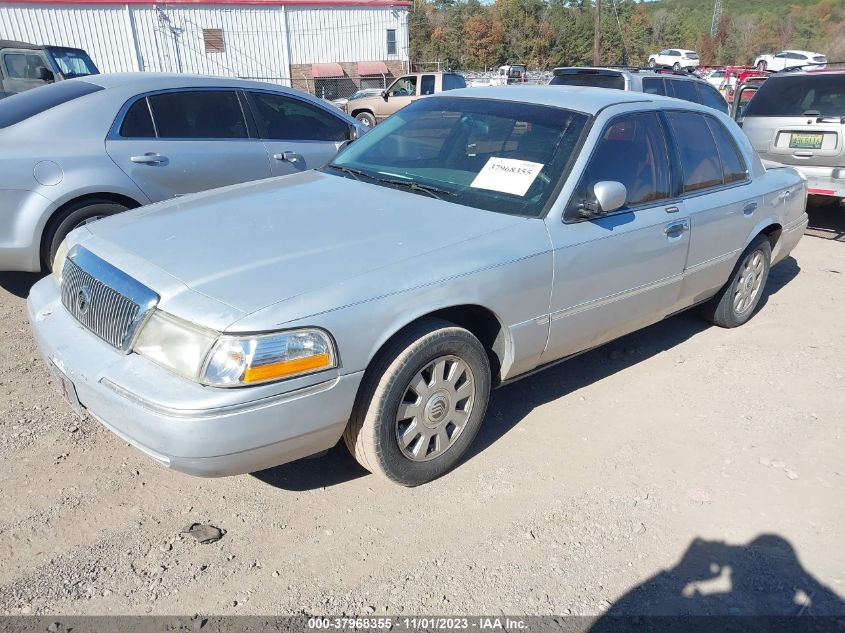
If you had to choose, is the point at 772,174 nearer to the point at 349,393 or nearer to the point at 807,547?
the point at 807,547

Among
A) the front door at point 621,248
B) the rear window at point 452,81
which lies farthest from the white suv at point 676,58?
A: the front door at point 621,248

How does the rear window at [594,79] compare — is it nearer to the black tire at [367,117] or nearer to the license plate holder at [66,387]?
the license plate holder at [66,387]

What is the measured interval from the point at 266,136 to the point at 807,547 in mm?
4890

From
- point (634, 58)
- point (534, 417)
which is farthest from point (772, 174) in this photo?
point (634, 58)

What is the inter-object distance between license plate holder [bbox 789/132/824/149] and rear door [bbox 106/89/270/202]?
5994 mm

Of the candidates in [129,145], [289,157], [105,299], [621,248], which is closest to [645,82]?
[289,157]

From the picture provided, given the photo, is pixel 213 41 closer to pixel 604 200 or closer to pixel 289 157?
pixel 289 157

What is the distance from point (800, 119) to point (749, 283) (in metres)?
3.72

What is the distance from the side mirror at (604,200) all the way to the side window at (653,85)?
695 cm

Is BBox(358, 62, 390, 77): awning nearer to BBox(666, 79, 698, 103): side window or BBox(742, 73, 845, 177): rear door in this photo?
BBox(666, 79, 698, 103): side window

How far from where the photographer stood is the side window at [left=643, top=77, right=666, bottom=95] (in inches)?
378

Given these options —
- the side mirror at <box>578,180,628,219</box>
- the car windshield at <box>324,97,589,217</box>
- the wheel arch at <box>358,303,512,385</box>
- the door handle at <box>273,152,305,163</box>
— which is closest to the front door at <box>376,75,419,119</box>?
the door handle at <box>273,152,305,163</box>

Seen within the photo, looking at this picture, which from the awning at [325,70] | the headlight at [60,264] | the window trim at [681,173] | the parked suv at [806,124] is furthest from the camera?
the awning at [325,70]

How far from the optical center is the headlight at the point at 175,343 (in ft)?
8.11
